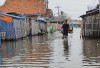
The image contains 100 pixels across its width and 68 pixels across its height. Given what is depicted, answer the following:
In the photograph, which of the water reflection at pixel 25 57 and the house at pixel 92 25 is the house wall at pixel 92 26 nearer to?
the house at pixel 92 25

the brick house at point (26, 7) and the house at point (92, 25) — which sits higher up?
the brick house at point (26, 7)

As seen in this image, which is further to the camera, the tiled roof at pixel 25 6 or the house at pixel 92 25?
the tiled roof at pixel 25 6

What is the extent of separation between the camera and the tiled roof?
53438 millimetres

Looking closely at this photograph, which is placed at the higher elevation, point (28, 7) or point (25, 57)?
point (28, 7)

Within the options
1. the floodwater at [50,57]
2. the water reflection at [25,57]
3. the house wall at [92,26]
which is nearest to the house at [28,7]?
the house wall at [92,26]

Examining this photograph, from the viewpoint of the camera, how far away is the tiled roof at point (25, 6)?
53.4m

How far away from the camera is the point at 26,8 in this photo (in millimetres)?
54688

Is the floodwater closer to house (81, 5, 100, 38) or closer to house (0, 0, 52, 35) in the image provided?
house (81, 5, 100, 38)

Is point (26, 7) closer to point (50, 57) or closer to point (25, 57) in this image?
point (25, 57)

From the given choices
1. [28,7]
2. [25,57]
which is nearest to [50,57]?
[25,57]

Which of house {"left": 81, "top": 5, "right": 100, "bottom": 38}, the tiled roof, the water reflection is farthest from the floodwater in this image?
the tiled roof

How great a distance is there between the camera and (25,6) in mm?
55625

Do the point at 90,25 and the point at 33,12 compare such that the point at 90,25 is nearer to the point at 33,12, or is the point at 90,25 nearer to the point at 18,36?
the point at 18,36

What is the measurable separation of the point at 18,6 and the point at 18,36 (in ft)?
107
